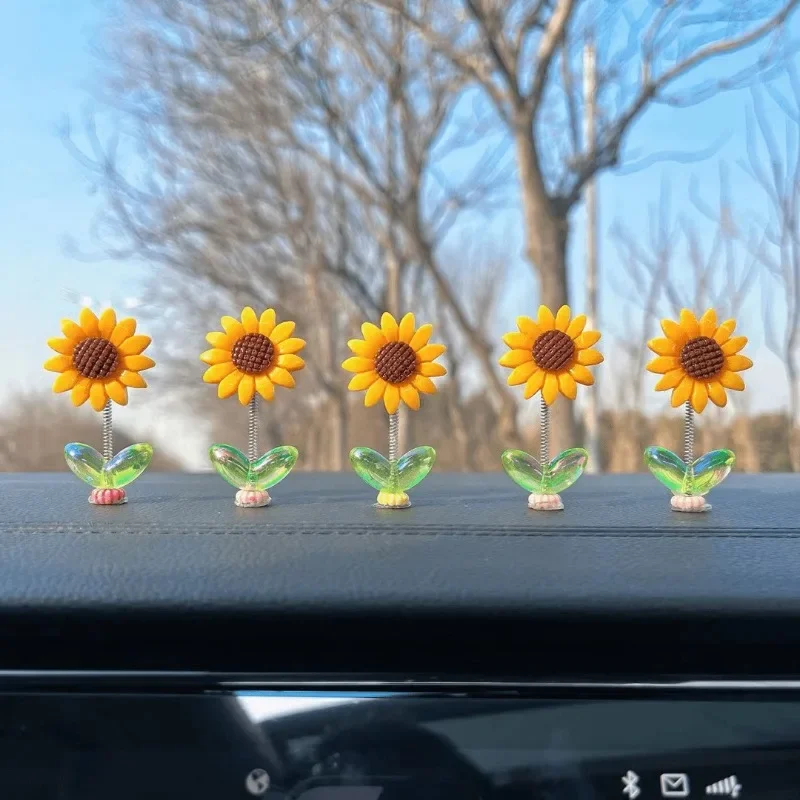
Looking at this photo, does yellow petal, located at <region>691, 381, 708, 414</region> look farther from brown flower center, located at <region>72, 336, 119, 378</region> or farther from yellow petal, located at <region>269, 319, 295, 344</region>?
brown flower center, located at <region>72, 336, 119, 378</region>

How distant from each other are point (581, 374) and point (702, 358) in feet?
0.60

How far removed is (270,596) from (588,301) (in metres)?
5.64

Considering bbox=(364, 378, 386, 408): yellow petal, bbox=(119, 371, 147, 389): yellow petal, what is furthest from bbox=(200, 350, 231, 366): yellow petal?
bbox=(364, 378, 386, 408): yellow petal

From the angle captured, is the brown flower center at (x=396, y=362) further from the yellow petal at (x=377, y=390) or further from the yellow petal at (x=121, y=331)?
the yellow petal at (x=121, y=331)

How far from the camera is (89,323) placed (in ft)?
3.64

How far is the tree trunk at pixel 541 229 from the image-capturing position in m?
4.39

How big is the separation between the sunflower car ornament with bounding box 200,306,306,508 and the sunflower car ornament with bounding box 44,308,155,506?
122 millimetres

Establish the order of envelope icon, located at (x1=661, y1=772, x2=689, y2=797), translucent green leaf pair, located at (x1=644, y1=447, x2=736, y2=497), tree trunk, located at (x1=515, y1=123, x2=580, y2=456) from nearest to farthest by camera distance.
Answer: envelope icon, located at (x1=661, y1=772, x2=689, y2=797) < translucent green leaf pair, located at (x1=644, y1=447, x2=736, y2=497) < tree trunk, located at (x1=515, y1=123, x2=580, y2=456)

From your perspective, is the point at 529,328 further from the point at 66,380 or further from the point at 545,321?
the point at 66,380

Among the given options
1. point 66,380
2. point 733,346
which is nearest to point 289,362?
point 66,380

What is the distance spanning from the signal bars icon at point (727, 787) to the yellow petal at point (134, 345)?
0.95m

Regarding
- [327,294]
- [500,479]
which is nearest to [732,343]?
[500,479]

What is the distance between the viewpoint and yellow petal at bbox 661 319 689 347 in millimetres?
1082

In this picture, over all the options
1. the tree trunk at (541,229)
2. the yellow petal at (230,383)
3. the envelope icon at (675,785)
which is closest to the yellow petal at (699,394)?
the envelope icon at (675,785)
